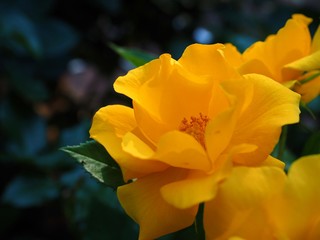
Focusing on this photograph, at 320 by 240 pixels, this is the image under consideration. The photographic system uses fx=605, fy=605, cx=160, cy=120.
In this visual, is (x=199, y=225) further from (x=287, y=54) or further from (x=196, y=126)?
(x=287, y=54)

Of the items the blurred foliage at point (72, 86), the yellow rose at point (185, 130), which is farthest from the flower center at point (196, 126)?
the blurred foliage at point (72, 86)

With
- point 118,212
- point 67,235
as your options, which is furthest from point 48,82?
point 118,212

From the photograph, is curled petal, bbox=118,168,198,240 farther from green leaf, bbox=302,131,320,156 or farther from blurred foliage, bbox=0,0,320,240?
green leaf, bbox=302,131,320,156

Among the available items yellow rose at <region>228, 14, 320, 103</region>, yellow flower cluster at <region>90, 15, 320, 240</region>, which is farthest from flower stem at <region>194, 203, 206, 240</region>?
yellow rose at <region>228, 14, 320, 103</region>

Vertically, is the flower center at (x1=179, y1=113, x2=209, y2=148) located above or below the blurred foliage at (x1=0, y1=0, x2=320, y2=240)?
above

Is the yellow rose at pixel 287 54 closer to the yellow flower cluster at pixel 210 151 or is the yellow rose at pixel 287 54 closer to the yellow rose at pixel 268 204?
the yellow flower cluster at pixel 210 151

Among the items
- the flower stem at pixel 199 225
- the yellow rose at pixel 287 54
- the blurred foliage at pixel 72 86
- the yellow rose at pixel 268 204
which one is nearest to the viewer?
the yellow rose at pixel 268 204
